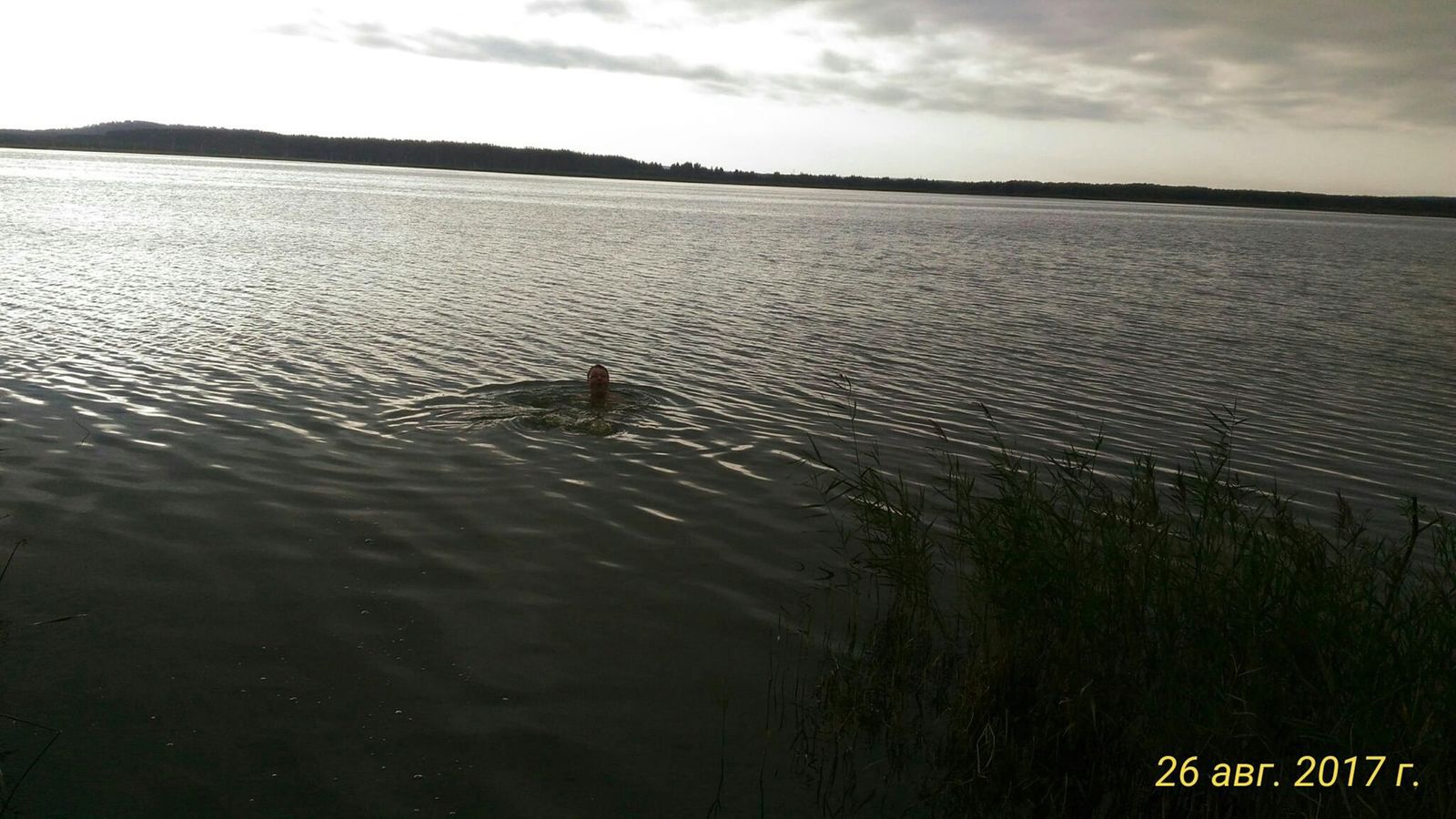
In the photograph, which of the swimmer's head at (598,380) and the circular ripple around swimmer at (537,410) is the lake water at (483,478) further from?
the swimmer's head at (598,380)

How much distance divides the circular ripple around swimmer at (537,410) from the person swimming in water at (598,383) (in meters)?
0.10

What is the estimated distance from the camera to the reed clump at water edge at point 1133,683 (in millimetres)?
4410

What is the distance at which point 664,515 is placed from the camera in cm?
884

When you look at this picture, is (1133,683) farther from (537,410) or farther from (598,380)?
(537,410)

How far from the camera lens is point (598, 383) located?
12.8 m

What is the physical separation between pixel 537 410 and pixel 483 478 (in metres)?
3.02

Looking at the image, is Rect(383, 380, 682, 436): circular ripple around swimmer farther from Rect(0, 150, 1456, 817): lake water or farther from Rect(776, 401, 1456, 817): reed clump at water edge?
Rect(776, 401, 1456, 817): reed clump at water edge

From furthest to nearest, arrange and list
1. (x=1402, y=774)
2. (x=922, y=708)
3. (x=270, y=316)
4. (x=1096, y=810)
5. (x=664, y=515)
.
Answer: (x=270, y=316) < (x=664, y=515) < (x=922, y=708) < (x=1096, y=810) < (x=1402, y=774)

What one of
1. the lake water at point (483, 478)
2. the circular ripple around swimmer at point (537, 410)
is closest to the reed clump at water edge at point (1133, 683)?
the lake water at point (483, 478)

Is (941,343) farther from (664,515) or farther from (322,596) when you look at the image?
(322,596)

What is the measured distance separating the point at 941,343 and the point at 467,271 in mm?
16984

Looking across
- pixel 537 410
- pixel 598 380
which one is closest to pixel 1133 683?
pixel 598 380

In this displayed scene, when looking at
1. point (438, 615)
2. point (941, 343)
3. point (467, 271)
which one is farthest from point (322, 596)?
point (467, 271)

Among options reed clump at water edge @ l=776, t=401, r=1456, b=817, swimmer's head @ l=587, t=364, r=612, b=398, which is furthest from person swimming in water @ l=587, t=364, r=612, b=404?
reed clump at water edge @ l=776, t=401, r=1456, b=817
